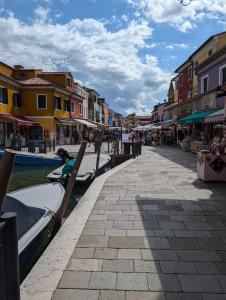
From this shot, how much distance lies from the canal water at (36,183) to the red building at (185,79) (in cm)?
1839

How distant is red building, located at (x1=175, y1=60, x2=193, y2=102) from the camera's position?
3095 cm

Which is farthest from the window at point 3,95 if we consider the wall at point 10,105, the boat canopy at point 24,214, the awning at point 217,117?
the boat canopy at point 24,214

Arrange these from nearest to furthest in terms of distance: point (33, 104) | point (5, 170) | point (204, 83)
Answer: point (5, 170)
point (204, 83)
point (33, 104)

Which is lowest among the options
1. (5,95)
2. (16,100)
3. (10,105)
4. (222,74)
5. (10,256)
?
(10,256)

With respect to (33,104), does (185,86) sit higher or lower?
higher

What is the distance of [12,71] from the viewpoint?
33.3 metres

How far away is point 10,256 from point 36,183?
12.6 m

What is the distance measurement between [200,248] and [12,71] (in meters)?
32.8

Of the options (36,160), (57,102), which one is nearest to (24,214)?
(36,160)

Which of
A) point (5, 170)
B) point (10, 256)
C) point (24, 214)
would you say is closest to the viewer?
point (5, 170)

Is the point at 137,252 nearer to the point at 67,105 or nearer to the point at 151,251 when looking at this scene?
the point at 151,251

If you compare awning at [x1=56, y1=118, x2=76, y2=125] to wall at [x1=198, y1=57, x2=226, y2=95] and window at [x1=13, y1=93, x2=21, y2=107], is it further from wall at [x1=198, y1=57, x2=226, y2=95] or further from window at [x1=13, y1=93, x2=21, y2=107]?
wall at [x1=198, y1=57, x2=226, y2=95]

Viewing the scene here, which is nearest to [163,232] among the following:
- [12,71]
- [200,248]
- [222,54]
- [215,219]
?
[200,248]

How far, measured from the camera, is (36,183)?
14289 millimetres
